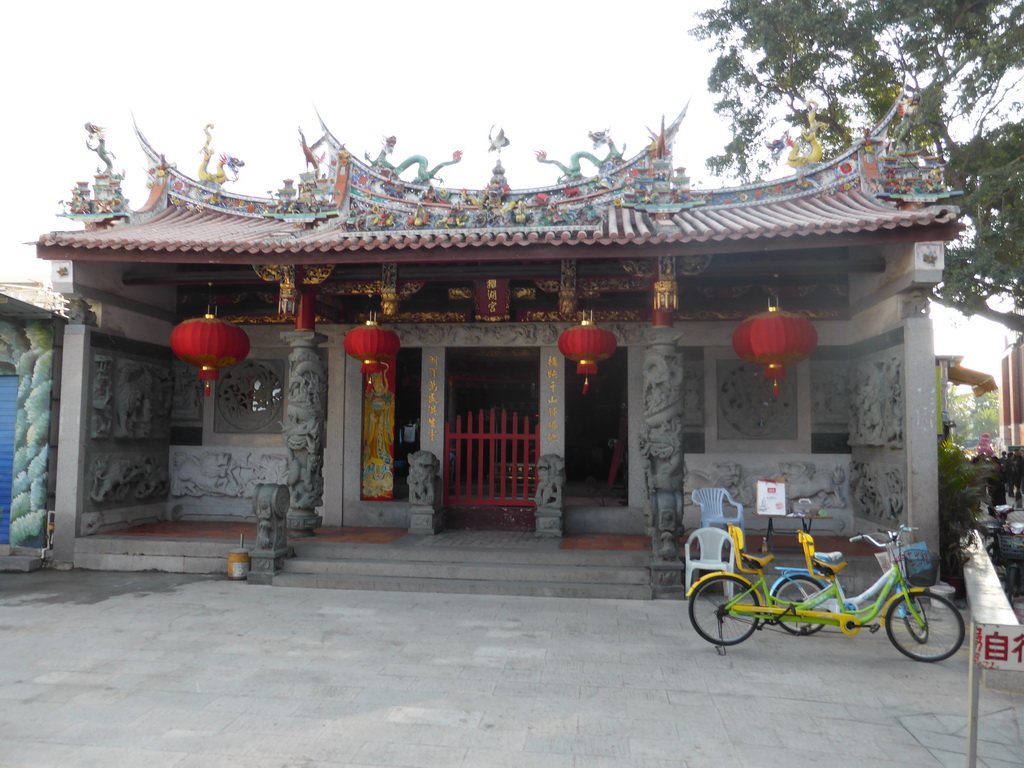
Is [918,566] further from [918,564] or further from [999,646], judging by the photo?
[999,646]

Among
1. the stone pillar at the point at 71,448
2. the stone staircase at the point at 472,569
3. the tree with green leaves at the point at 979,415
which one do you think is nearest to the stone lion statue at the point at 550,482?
the stone staircase at the point at 472,569

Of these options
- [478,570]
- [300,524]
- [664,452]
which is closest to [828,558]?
[664,452]

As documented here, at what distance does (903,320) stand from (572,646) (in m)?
4.27

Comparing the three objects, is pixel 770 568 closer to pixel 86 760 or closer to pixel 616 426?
pixel 86 760

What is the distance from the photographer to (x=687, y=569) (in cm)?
604

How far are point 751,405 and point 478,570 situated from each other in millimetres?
3783

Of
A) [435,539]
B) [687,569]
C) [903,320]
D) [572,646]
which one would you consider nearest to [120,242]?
[435,539]

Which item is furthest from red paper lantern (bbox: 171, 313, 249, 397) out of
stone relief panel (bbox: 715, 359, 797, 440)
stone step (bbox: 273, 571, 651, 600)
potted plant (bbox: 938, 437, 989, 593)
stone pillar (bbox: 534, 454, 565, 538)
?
potted plant (bbox: 938, 437, 989, 593)

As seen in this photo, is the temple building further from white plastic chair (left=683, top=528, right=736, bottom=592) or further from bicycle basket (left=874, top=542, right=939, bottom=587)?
bicycle basket (left=874, top=542, right=939, bottom=587)

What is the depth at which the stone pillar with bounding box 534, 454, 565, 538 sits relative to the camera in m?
7.75

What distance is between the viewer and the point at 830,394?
7.86m

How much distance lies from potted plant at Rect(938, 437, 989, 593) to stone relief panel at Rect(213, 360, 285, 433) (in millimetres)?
7528

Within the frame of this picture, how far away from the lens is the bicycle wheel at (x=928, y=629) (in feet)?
14.4

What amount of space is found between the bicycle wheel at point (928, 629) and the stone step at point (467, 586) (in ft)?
6.89
